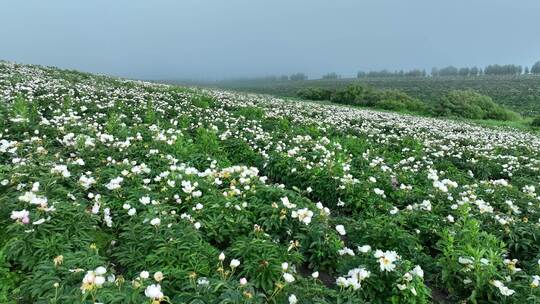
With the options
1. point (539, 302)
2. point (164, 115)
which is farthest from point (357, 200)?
point (164, 115)

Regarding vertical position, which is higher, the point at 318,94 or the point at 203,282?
the point at 318,94

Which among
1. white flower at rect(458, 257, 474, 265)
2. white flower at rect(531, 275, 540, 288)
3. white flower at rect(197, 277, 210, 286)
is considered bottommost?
white flower at rect(531, 275, 540, 288)

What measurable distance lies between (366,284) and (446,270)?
4.20 ft

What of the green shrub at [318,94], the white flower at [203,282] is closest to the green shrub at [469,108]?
the green shrub at [318,94]

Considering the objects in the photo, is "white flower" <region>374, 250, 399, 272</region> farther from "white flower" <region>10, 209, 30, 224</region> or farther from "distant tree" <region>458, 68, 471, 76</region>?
"distant tree" <region>458, 68, 471, 76</region>

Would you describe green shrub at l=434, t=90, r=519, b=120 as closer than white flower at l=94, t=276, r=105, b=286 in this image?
No

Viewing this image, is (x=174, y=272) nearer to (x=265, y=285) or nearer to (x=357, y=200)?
(x=265, y=285)

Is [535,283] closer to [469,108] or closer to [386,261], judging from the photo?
[386,261]

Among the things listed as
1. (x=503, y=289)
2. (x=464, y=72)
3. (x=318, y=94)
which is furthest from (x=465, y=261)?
(x=464, y=72)

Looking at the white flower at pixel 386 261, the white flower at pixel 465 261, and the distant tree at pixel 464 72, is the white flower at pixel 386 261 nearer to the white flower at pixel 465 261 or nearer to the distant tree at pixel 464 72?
the white flower at pixel 465 261

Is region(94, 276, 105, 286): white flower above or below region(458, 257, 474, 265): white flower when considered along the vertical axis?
above

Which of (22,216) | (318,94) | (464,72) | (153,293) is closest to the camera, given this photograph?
(153,293)

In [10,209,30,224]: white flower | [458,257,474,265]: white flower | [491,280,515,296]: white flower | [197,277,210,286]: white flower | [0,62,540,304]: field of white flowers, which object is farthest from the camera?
[458,257,474,265]: white flower

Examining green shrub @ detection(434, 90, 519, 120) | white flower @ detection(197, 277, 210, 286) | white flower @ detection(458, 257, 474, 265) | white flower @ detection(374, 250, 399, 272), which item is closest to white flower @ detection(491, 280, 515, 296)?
white flower @ detection(458, 257, 474, 265)
